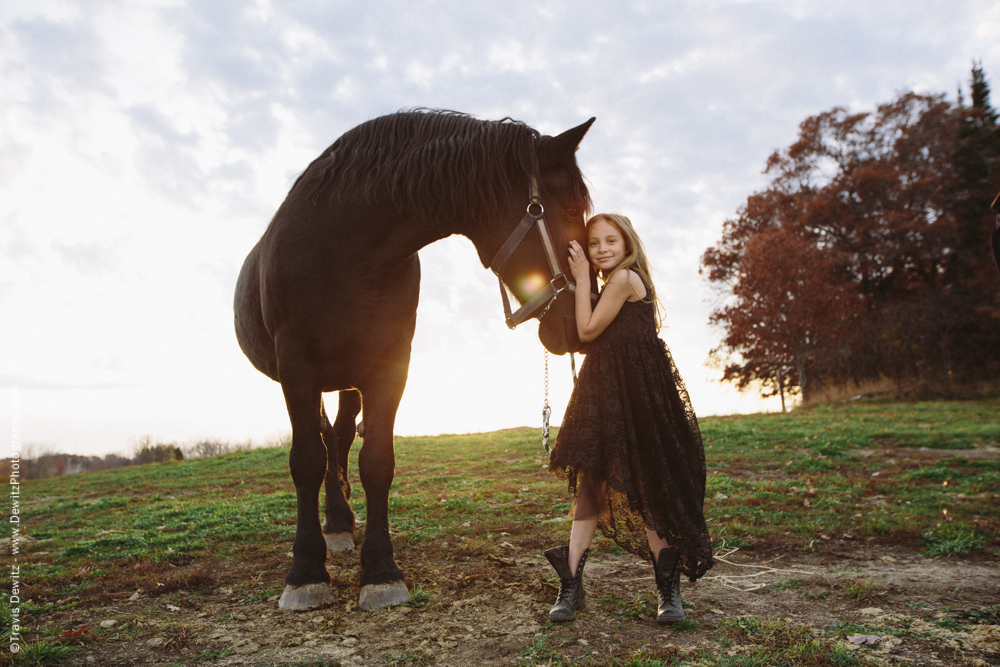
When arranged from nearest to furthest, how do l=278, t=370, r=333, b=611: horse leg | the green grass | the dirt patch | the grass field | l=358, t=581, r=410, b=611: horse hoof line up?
the dirt patch
the grass field
l=358, t=581, r=410, b=611: horse hoof
l=278, t=370, r=333, b=611: horse leg
the green grass

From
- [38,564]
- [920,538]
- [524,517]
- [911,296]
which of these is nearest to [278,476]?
[38,564]

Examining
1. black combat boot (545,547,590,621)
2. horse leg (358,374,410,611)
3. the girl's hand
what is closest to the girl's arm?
the girl's hand

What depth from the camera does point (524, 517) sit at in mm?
4703

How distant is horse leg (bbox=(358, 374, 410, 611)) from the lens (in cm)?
305

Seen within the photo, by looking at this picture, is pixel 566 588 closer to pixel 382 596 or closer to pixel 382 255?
pixel 382 596

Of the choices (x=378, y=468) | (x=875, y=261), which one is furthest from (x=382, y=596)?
(x=875, y=261)

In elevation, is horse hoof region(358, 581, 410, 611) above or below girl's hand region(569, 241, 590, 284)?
below

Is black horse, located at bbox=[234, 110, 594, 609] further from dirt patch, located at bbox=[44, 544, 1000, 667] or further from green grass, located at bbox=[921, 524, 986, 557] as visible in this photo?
green grass, located at bbox=[921, 524, 986, 557]

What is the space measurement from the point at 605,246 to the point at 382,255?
4.03ft

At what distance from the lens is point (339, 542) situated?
423 centimetres

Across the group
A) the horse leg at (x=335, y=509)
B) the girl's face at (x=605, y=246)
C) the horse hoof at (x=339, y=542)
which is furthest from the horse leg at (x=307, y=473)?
the girl's face at (x=605, y=246)

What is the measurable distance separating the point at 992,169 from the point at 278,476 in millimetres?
26465

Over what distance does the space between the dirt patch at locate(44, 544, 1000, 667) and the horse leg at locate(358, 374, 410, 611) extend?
0.23 m

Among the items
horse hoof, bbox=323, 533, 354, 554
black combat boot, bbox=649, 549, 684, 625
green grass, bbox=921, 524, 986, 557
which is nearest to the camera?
black combat boot, bbox=649, 549, 684, 625
